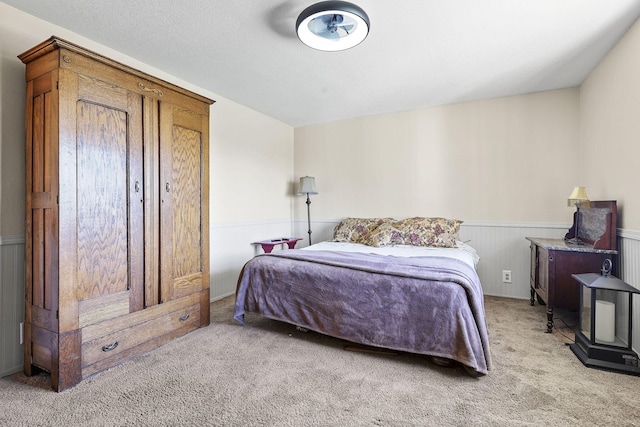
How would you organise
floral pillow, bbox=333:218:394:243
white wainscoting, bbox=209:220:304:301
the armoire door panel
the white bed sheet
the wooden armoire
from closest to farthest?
1. the wooden armoire
2. the armoire door panel
3. the white bed sheet
4. white wainscoting, bbox=209:220:304:301
5. floral pillow, bbox=333:218:394:243

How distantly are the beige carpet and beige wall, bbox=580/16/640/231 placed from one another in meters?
1.22

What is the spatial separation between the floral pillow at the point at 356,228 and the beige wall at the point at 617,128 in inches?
81.1

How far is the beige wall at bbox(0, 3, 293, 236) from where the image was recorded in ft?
6.37

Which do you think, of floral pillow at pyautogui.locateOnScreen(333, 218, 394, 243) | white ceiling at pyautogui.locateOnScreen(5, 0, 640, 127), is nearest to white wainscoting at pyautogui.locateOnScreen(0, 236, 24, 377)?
white ceiling at pyautogui.locateOnScreen(5, 0, 640, 127)

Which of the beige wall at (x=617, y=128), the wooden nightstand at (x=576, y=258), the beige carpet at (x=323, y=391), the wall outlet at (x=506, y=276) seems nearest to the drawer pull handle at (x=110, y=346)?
the beige carpet at (x=323, y=391)

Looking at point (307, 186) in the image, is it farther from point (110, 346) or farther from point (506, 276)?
point (110, 346)

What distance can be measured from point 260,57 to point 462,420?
2.84 m

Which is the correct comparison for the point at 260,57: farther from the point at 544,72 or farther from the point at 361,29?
the point at 544,72

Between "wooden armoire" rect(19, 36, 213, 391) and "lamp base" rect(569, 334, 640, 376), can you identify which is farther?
"lamp base" rect(569, 334, 640, 376)

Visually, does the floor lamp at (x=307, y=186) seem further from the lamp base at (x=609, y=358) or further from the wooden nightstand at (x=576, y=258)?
the lamp base at (x=609, y=358)

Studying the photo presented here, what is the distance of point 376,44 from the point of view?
2.37m

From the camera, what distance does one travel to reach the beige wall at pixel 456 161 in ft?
10.9

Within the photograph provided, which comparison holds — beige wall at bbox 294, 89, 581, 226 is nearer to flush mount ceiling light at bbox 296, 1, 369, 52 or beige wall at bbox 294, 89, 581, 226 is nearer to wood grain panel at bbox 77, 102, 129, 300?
flush mount ceiling light at bbox 296, 1, 369, 52

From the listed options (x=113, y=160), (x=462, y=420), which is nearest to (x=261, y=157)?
(x=113, y=160)
